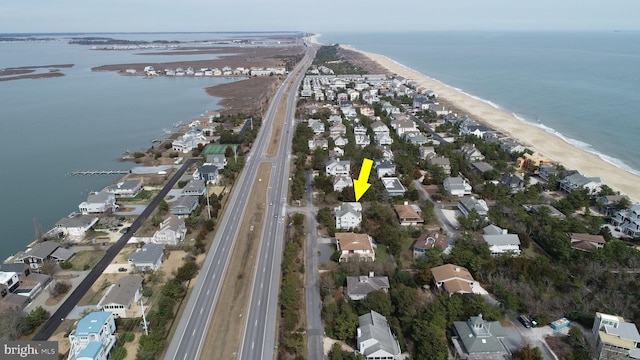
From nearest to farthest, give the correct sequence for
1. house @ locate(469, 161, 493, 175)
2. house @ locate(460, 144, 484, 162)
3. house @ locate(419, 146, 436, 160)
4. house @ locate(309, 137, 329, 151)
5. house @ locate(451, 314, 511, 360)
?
house @ locate(451, 314, 511, 360), house @ locate(469, 161, 493, 175), house @ locate(419, 146, 436, 160), house @ locate(460, 144, 484, 162), house @ locate(309, 137, 329, 151)

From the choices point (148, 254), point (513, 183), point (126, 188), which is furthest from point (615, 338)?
point (126, 188)

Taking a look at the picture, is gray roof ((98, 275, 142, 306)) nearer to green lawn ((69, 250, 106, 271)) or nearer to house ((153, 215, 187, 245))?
green lawn ((69, 250, 106, 271))

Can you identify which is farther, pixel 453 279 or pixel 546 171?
pixel 546 171

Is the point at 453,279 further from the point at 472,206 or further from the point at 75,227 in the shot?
the point at 75,227

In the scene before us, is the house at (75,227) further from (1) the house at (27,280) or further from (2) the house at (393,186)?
(2) the house at (393,186)

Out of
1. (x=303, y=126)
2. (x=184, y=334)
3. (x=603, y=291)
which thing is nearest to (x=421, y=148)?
Result: (x=303, y=126)

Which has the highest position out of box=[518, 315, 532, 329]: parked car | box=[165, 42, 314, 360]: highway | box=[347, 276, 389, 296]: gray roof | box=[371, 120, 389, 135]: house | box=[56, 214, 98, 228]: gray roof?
box=[371, 120, 389, 135]: house

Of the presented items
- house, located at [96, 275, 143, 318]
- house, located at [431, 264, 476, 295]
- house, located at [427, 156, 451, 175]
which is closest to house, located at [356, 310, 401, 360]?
house, located at [431, 264, 476, 295]
